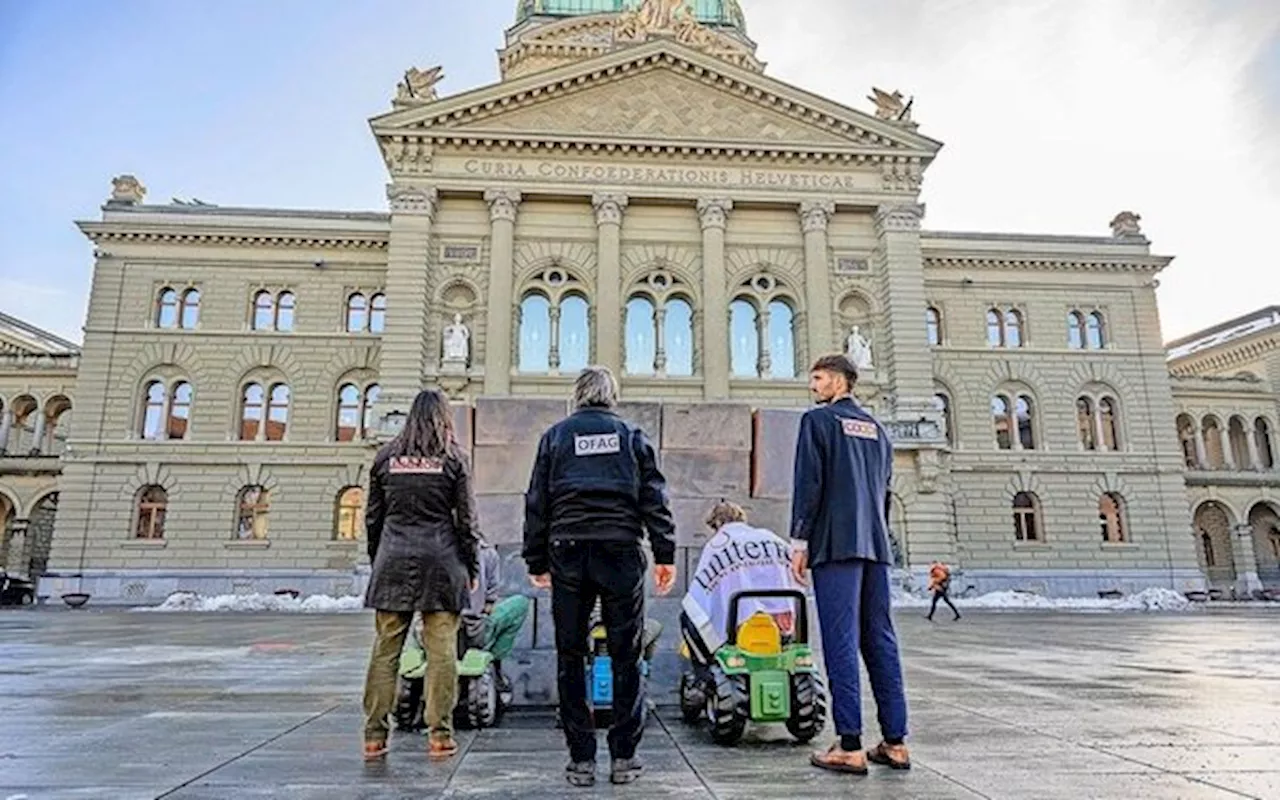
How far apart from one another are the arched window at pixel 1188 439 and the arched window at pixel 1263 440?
2.90 meters

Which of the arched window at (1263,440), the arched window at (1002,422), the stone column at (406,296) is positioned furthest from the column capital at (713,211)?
the arched window at (1263,440)

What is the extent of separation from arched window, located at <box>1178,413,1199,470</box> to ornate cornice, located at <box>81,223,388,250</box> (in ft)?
136

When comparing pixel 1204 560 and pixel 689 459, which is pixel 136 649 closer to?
pixel 689 459

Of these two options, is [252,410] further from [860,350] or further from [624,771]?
[624,771]

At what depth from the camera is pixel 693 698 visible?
18.9ft

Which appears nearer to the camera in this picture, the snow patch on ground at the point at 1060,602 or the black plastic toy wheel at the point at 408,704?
the black plastic toy wheel at the point at 408,704

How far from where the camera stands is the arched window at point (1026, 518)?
124ft

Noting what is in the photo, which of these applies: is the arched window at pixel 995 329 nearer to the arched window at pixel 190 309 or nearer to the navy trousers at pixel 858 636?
the arched window at pixel 190 309

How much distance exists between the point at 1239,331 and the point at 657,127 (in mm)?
39023

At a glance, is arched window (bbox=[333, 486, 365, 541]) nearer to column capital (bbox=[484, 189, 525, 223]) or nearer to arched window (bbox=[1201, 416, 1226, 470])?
column capital (bbox=[484, 189, 525, 223])

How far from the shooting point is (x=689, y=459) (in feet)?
22.8

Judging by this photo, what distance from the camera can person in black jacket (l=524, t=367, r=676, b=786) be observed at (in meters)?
4.37

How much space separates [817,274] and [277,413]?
2307cm

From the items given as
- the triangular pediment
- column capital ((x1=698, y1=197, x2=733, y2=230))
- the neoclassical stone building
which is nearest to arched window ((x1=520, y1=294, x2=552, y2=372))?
the neoclassical stone building
